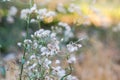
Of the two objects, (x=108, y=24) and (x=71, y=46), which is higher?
(x=108, y=24)

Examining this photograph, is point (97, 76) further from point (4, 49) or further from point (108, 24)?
point (108, 24)

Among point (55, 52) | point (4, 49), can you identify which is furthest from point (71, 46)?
point (4, 49)

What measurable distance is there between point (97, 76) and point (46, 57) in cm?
268

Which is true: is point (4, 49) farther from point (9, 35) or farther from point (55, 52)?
point (55, 52)

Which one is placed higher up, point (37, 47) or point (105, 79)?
point (105, 79)

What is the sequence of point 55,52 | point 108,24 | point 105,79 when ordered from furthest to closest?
1. point 108,24
2. point 105,79
3. point 55,52

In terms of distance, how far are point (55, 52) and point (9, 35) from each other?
3761 mm

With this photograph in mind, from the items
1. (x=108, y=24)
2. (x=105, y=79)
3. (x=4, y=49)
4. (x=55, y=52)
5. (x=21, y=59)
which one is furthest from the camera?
(x=108, y=24)

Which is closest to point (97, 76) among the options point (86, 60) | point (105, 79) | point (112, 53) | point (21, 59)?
point (105, 79)

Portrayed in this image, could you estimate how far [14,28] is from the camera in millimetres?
6395

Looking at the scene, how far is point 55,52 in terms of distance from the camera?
8.66 ft

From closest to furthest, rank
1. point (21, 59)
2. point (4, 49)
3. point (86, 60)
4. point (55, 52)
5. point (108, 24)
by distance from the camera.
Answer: point (55, 52)
point (21, 59)
point (86, 60)
point (4, 49)
point (108, 24)

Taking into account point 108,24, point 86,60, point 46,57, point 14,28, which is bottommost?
point 46,57

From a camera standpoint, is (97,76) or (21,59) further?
(97,76)
